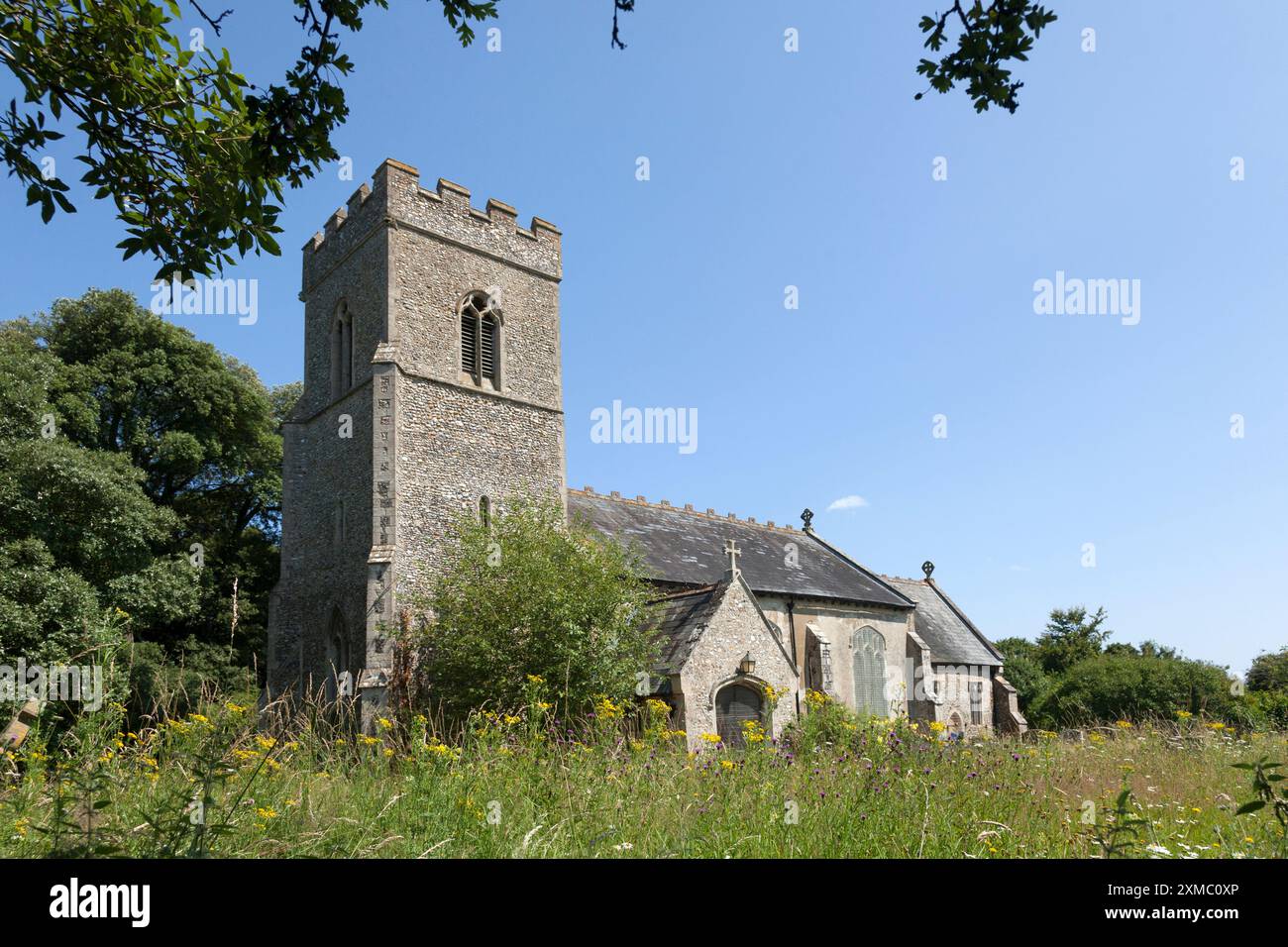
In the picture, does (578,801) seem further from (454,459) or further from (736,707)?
(454,459)

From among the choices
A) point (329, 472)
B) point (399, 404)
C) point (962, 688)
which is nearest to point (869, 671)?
point (962, 688)

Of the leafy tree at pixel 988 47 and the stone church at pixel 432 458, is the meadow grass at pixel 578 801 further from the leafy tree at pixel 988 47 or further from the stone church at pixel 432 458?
the stone church at pixel 432 458

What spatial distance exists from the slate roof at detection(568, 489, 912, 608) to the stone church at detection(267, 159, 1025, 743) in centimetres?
16

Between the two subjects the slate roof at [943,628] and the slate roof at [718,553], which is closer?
the slate roof at [718,553]

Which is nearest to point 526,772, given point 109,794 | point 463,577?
point 109,794

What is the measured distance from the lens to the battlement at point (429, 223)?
19453 mm

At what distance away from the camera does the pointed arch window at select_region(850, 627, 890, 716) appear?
84.8 ft

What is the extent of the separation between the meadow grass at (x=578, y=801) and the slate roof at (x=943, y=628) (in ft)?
79.9

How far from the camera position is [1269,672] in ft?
105

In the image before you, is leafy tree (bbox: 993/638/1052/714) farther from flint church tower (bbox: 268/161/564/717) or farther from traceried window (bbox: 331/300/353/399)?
traceried window (bbox: 331/300/353/399)

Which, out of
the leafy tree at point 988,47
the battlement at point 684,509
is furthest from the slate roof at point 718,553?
the leafy tree at point 988,47
